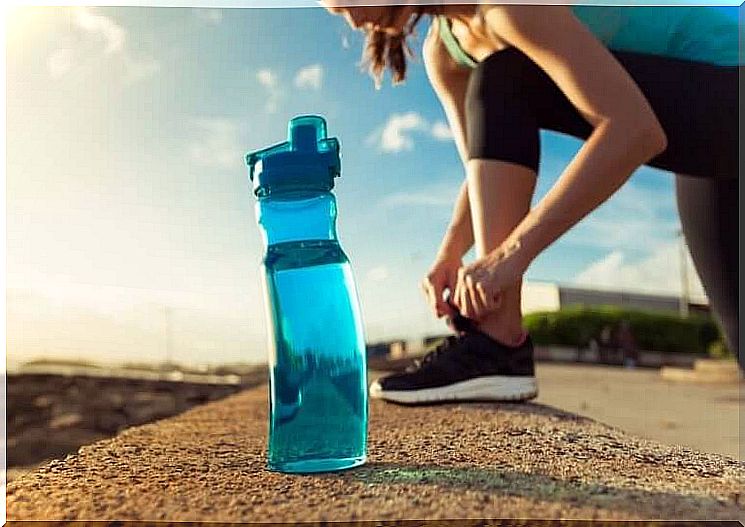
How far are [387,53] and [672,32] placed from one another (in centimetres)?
36

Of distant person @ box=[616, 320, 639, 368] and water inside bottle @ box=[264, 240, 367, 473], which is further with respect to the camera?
distant person @ box=[616, 320, 639, 368]

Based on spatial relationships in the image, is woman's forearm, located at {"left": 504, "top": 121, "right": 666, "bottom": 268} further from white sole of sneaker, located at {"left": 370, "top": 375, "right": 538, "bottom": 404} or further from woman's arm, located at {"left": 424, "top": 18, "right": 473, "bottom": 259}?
woman's arm, located at {"left": 424, "top": 18, "right": 473, "bottom": 259}

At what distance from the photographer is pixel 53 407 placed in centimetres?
275

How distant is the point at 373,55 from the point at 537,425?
0.56 m

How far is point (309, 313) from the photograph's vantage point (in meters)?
0.61

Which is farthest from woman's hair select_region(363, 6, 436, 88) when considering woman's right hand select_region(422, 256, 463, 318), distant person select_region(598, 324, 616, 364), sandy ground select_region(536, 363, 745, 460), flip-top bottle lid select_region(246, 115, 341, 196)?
distant person select_region(598, 324, 616, 364)

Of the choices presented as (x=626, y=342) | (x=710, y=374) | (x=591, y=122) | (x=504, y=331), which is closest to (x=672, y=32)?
(x=591, y=122)

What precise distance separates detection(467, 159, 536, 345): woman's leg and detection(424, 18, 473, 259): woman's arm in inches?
5.9

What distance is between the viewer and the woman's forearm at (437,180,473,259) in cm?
113

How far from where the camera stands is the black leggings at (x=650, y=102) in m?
0.94

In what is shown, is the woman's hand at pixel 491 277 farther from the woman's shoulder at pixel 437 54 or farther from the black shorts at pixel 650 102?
the woman's shoulder at pixel 437 54

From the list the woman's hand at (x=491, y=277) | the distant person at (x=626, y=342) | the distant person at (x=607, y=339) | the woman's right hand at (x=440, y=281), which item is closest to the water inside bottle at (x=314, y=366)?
the woman's hand at (x=491, y=277)

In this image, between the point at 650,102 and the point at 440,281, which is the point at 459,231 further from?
the point at 650,102

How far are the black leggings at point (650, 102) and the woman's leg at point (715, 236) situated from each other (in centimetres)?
1
